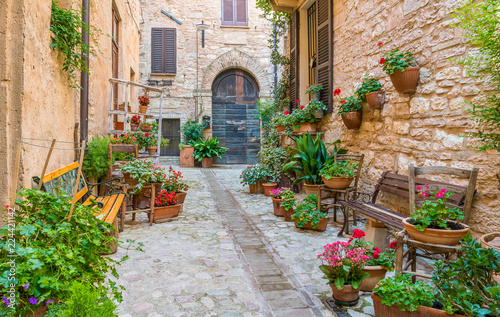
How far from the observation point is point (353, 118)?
4.98 m

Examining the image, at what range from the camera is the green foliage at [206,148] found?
12.0 metres

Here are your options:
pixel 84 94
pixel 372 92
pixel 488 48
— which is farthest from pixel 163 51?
pixel 488 48

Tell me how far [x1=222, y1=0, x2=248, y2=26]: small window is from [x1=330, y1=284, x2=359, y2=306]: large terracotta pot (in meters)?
12.1

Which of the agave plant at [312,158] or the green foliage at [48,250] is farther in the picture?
the agave plant at [312,158]

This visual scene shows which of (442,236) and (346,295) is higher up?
(442,236)

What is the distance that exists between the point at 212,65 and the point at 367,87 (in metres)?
9.04

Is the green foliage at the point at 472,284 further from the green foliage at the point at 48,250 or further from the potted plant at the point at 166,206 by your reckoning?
the potted plant at the point at 166,206

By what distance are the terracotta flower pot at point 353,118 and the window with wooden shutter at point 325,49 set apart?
0.99m

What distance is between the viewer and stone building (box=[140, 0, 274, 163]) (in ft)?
41.4

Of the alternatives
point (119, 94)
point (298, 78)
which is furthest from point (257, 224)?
point (119, 94)

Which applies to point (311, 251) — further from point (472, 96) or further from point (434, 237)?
point (472, 96)

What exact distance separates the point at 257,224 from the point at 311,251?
127 cm

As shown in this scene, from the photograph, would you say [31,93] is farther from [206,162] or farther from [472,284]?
[206,162]

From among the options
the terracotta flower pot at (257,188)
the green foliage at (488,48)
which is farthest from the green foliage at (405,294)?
the terracotta flower pot at (257,188)
